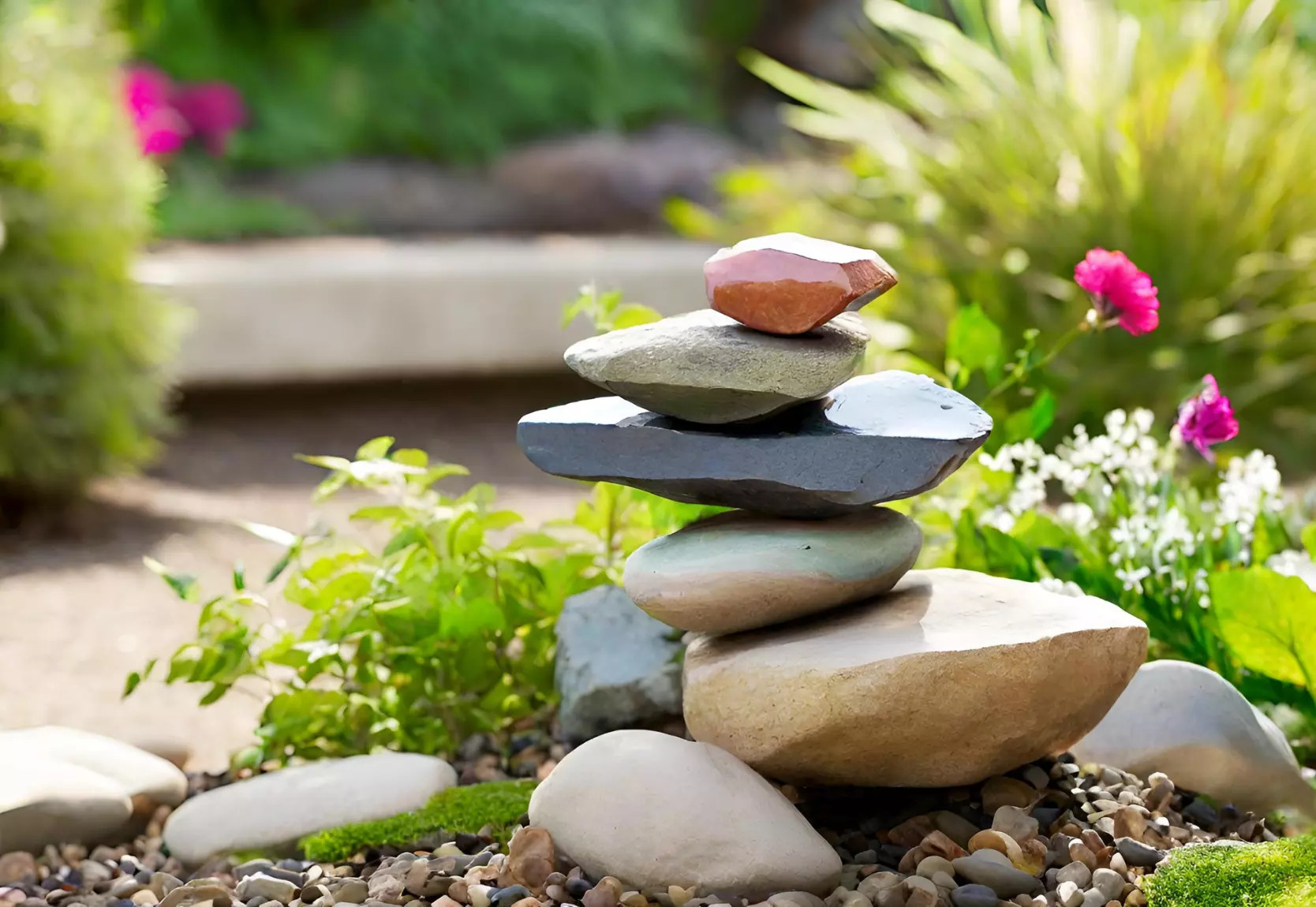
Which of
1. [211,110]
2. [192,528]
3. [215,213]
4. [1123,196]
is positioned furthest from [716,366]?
[211,110]

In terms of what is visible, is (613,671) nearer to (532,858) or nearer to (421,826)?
(421,826)

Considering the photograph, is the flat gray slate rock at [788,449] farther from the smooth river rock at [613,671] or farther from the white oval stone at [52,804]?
the white oval stone at [52,804]

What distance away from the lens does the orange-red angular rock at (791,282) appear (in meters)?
1.72

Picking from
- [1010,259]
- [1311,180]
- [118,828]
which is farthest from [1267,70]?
[118,828]

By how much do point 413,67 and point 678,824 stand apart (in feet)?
24.5

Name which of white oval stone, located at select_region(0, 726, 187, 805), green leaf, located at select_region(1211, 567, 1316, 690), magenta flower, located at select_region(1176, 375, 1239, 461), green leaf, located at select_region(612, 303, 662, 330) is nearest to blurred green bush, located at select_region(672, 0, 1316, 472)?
magenta flower, located at select_region(1176, 375, 1239, 461)

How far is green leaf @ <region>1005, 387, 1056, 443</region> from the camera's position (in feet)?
8.23

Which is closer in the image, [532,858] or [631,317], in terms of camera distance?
[532,858]

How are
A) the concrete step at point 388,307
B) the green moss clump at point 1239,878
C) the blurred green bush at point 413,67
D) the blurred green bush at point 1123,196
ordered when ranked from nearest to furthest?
the green moss clump at point 1239,878 → the blurred green bush at point 1123,196 → the concrete step at point 388,307 → the blurred green bush at point 413,67

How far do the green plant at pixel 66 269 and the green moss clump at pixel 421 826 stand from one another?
2630 mm

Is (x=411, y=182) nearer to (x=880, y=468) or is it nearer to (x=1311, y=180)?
(x=1311, y=180)

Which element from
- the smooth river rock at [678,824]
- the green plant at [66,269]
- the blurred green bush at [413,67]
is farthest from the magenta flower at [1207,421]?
the blurred green bush at [413,67]

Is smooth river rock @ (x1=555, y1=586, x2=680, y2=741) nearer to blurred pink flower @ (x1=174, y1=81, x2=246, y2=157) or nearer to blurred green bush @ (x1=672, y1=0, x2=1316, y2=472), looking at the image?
blurred green bush @ (x1=672, y1=0, x2=1316, y2=472)

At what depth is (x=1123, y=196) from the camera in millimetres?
4230
